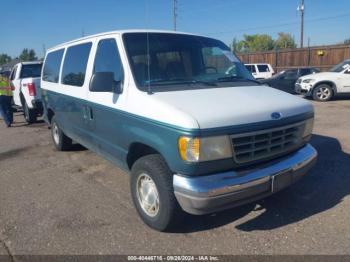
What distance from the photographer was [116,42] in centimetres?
417

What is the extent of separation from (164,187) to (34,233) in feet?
5.15

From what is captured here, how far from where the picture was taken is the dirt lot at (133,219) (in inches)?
134

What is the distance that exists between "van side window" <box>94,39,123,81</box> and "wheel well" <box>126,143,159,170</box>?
0.82 metres

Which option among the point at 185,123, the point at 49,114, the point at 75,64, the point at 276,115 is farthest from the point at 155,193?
the point at 49,114

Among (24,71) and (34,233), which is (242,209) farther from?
(24,71)

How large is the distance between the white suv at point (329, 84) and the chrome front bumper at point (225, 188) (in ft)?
40.1

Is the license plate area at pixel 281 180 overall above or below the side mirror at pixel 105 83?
below

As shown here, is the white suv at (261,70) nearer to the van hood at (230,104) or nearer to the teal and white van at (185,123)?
the teal and white van at (185,123)

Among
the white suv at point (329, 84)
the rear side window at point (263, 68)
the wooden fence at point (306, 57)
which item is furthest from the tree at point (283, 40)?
the white suv at point (329, 84)

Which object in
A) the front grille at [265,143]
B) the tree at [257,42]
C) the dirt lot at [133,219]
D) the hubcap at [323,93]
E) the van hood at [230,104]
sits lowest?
the dirt lot at [133,219]

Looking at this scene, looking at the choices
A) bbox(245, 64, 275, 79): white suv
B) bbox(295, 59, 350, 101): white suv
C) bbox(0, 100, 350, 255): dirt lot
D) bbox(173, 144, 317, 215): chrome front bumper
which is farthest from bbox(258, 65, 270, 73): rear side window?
bbox(173, 144, 317, 215): chrome front bumper

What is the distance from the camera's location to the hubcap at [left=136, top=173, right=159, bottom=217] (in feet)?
12.0

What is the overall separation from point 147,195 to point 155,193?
0.17 metres

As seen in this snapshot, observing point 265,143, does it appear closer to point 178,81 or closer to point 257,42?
point 178,81
